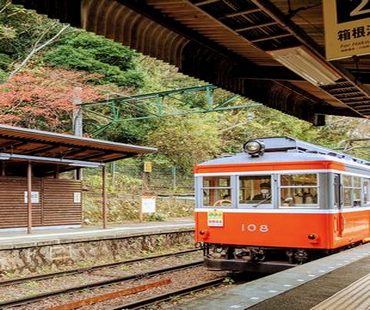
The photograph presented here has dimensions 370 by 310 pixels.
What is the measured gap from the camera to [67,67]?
22.0 meters

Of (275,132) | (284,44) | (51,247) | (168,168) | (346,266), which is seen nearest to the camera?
(284,44)

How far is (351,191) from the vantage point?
10.4m

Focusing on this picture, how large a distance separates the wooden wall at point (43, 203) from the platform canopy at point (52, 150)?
607 millimetres

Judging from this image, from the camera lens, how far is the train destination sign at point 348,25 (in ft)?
12.6

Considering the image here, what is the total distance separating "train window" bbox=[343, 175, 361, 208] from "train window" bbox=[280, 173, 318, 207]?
1061 mm

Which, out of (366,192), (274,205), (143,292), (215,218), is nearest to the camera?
(143,292)

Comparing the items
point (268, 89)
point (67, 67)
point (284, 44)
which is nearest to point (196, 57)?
point (284, 44)

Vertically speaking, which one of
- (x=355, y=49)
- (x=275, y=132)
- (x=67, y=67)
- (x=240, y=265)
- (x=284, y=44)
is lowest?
(x=240, y=265)

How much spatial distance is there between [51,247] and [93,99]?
9820mm

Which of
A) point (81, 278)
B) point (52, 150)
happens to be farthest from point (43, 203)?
point (81, 278)

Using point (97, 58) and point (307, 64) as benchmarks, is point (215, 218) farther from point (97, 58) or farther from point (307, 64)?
point (97, 58)

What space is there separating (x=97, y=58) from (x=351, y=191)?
16.3 meters

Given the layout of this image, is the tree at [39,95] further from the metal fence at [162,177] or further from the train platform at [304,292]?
the train platform at [304,292]

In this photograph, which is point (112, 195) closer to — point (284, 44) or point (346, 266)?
point (346, 266)
